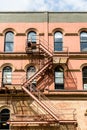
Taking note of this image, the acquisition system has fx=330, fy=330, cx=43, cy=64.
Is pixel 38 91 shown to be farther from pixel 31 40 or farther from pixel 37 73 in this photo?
pixel 31 40

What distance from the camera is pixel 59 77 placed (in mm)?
29625

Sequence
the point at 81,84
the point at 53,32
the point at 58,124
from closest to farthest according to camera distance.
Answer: the point at 58,124, the point at 81,84, the point at 53,32

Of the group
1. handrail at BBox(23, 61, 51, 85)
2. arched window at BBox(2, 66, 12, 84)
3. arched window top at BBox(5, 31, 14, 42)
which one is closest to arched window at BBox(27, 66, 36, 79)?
handrail at BBox(23, 61, 51, 85)

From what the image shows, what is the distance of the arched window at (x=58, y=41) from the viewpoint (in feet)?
101

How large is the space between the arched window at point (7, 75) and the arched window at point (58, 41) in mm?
4725

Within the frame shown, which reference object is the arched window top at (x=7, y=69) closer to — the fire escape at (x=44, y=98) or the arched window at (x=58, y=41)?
the fire escape at (x=44, y=98)

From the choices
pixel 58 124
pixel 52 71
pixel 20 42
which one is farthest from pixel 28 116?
pixel 20 42

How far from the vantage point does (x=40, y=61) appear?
98.3ft

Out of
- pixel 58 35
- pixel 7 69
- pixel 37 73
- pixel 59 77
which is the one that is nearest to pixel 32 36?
pixel 58 35

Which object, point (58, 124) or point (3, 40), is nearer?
point (58, 124)

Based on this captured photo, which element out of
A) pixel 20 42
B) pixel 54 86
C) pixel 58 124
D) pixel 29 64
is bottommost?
pixel 58 124

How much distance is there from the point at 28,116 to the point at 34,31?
27.5 ft

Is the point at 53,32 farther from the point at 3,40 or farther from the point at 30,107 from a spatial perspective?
the point at 30,107

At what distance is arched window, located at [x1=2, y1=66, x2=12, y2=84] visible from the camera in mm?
29359
